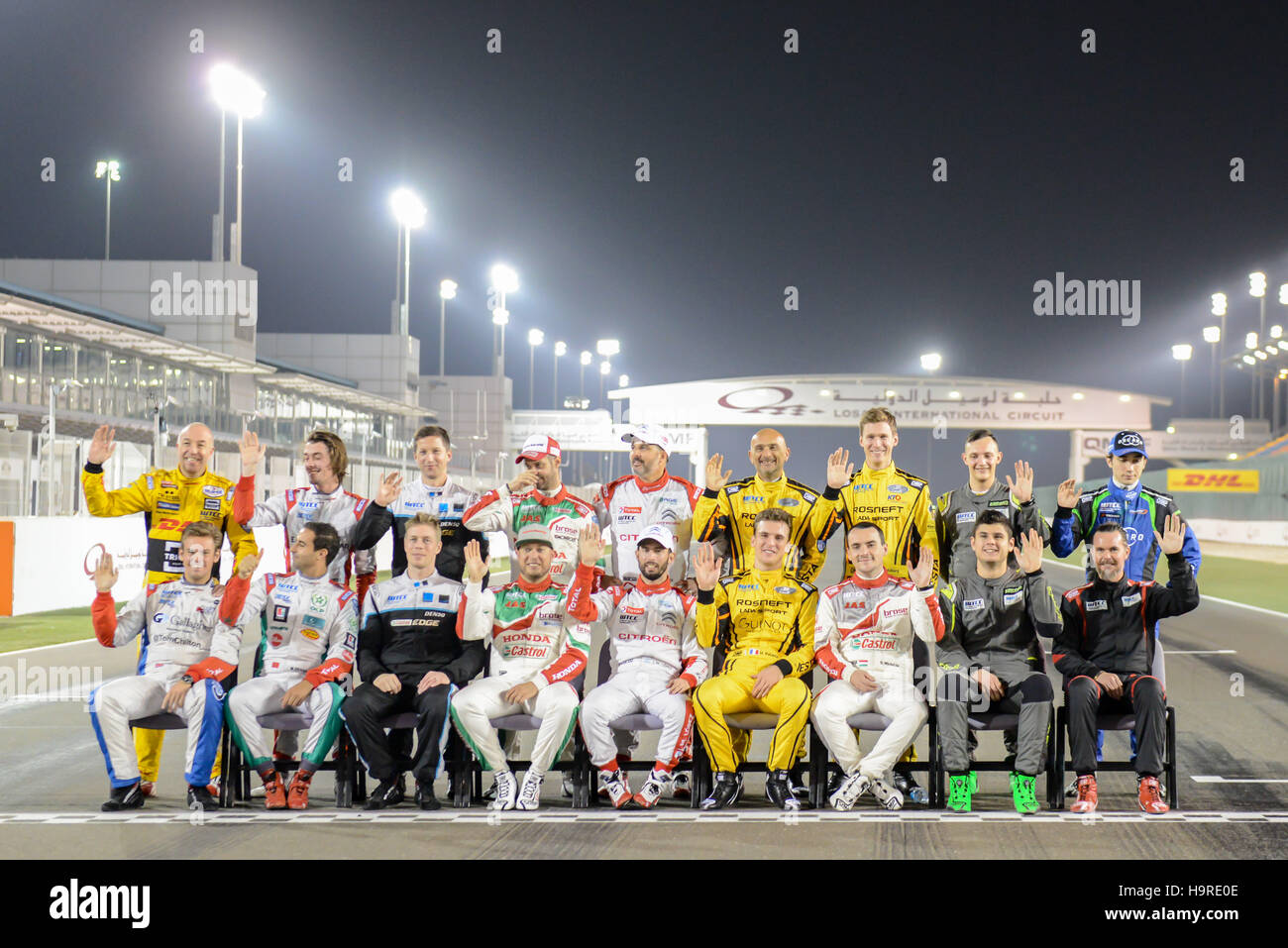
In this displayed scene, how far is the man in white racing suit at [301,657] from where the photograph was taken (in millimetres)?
6957

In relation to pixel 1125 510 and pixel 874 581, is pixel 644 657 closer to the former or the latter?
pixel 874 581

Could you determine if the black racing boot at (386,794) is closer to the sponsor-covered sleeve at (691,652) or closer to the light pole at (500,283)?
the sponsor-covered sleeve at (691,652)

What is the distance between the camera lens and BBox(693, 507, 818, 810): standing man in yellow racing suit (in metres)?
6.96

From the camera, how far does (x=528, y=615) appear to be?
24.6 ft

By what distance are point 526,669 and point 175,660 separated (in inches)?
77.4

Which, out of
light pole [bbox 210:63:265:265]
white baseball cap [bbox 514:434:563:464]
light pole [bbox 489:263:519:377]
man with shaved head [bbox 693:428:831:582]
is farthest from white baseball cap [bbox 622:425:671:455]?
light pole [bbox 489:263:519:377]

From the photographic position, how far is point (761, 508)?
8.14 metres

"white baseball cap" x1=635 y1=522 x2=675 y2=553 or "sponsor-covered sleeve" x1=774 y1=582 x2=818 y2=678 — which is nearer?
"sponsor-covered sleeve" x1=774 y1=582 x2=818 y2=678

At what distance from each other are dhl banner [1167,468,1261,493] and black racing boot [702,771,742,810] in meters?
43.4

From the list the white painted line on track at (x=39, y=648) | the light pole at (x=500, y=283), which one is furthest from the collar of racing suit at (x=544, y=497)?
the light pole at (x=500, y=283)

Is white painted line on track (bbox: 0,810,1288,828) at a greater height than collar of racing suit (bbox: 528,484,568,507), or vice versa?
collar of racing suit (bbox: 528,484,568,507)

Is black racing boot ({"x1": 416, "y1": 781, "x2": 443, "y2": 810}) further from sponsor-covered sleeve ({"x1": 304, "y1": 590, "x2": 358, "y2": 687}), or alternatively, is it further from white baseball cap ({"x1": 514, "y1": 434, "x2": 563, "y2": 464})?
white baseball cap ({"x1": 514, "y1": 434, "x2": 563, "y2": 464})
